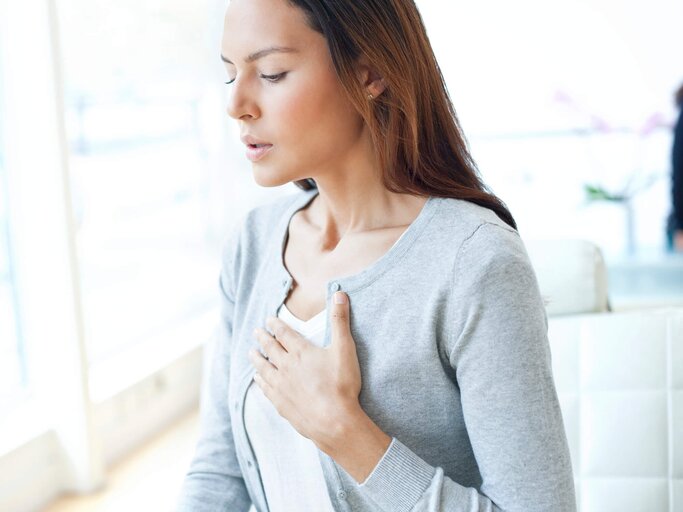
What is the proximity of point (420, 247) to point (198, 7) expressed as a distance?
285cm

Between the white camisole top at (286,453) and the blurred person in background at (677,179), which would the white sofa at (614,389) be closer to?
the white camisole top at (286,453)

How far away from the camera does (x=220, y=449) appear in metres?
1.30

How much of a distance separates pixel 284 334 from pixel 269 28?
39cm

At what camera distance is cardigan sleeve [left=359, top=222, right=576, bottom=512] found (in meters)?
0.96

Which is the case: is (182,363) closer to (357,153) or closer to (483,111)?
(357,153)

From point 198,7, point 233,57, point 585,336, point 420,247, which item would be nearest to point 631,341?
point 585,336

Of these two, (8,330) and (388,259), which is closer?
(388,259)

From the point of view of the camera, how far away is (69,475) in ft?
7.88

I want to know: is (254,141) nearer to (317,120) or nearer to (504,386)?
(317,120)

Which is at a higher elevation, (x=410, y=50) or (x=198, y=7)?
(x=198, y=7)

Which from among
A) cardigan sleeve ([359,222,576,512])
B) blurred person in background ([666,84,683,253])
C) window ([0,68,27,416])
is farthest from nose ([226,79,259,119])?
blurred person in background ([666,84,683,253])

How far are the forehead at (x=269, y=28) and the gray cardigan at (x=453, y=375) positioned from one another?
0.86 ft

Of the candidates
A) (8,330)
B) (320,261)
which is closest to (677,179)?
(8,330)

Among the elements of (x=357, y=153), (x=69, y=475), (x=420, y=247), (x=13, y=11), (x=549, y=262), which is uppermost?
(x=13, y=11)
